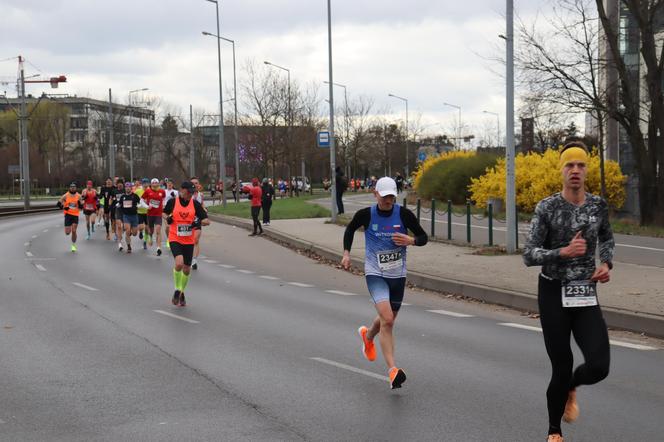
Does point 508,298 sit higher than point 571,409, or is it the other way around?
point 571,409

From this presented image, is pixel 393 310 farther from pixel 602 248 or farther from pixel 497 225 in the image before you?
pixel 497 225

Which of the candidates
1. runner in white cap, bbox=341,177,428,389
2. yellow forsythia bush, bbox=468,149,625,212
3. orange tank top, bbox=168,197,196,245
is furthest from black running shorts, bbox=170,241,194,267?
yellow forsythia bush, bbox=468,149,625,212

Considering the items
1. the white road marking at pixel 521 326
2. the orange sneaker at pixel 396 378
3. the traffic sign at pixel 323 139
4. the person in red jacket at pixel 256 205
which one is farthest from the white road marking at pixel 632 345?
the traffic sign at pixel 323 139

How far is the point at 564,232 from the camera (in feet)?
18.2

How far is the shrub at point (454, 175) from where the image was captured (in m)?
41.4

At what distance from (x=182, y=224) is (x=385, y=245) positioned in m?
6.41

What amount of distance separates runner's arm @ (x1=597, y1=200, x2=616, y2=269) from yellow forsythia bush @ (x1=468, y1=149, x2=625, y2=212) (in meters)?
26.4

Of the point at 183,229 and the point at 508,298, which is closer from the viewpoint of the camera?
the point at 508,298

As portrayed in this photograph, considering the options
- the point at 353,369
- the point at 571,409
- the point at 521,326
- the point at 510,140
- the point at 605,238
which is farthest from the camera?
the point at 510,140

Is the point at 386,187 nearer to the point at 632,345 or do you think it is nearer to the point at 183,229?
the point at 632,345

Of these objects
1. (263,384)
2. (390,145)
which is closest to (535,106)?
(263,384)

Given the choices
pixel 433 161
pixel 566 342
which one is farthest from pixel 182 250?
pixel 433 161

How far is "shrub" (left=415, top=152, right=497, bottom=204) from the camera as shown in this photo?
41.4m

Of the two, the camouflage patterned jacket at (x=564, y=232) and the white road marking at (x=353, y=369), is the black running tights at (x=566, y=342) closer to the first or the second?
the camouflage patterned jacket at (x=564, y=232)
